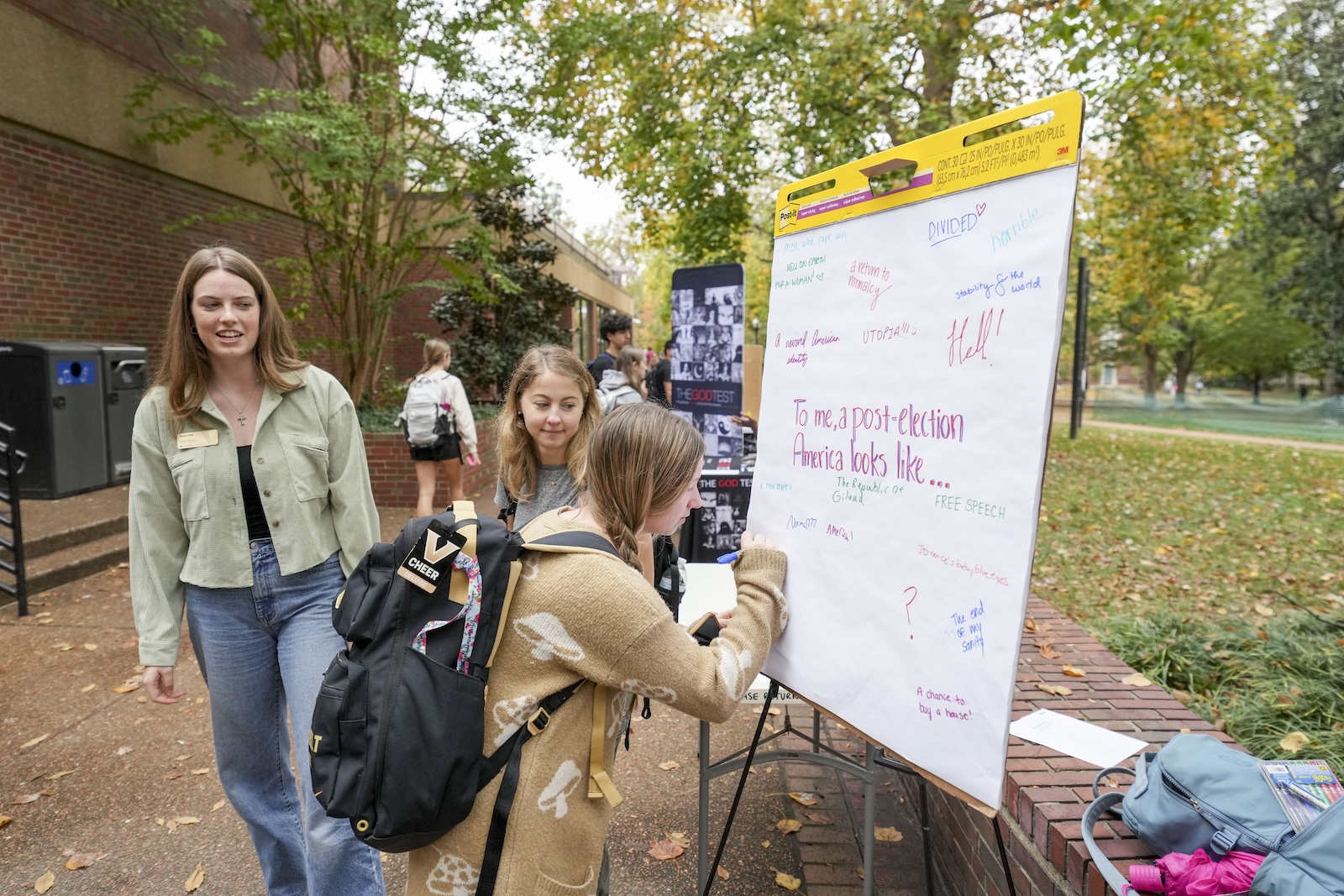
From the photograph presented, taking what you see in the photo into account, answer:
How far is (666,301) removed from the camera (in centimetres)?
3928

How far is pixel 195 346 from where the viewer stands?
2.27m

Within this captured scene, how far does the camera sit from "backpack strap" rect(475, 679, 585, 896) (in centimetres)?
152

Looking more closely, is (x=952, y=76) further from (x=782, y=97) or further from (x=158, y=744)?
(x=158, y=744)

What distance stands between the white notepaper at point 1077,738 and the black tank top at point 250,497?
2.35 metres

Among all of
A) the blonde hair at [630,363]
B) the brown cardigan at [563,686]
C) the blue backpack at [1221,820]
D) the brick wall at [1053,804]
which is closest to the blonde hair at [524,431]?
the brown cardigan at [563,686]

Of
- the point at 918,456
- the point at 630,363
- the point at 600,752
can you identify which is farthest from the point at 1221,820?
the point at 630,363

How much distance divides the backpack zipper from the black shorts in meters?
6.82

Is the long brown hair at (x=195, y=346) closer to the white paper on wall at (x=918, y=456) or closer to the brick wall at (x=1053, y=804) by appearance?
the white paper on wall at (x=918, y=456)

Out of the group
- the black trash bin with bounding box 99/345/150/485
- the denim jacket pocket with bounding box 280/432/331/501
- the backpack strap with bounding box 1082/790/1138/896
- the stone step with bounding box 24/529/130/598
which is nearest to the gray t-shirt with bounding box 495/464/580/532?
the denim jacket pocket with bounding box 280/432/331/501

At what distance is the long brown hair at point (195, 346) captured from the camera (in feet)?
7.26

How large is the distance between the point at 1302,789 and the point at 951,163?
5.22ft

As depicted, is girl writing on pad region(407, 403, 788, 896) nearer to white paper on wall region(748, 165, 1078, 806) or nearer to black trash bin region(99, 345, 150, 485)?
white paper on wall region(748, 165, 1078, 806)

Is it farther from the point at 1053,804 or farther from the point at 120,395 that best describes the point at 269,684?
the point at 120,395

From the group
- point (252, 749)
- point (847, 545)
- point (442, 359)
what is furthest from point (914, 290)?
point (442, 359)
